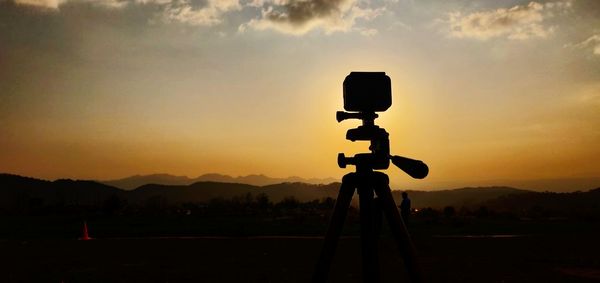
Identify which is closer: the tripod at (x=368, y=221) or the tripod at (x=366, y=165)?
the tripod at (x=368, y=221)

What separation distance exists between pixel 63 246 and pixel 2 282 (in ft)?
25.6

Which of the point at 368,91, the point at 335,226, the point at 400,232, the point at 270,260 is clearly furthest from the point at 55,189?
the point at 400,232

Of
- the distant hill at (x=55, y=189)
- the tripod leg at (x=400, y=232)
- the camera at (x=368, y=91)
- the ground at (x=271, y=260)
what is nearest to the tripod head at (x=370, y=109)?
the camera at (x=368, y=91)

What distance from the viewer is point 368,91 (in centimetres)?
430

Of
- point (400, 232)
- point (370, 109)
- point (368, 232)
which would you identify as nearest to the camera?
point (400, 232)

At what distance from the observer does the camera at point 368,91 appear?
169 inches

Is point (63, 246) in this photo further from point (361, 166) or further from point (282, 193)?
point (282, 193)

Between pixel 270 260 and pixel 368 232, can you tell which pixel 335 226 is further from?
pixel 270 260

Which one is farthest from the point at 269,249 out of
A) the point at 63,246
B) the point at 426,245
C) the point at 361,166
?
the point at 361,166

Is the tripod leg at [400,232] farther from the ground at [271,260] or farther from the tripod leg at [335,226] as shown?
the ground at [271,260]

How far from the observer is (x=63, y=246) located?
18859mm

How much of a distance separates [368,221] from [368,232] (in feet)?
0.37

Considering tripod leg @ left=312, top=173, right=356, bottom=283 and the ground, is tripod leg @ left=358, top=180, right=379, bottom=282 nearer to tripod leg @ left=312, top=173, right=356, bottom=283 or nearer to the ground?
tripod leg @ left=312, top=173, right=356, bottom=283

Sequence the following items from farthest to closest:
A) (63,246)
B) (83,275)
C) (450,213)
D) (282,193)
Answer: (282,193)
(450,213)
(63,246)
(83,275)
